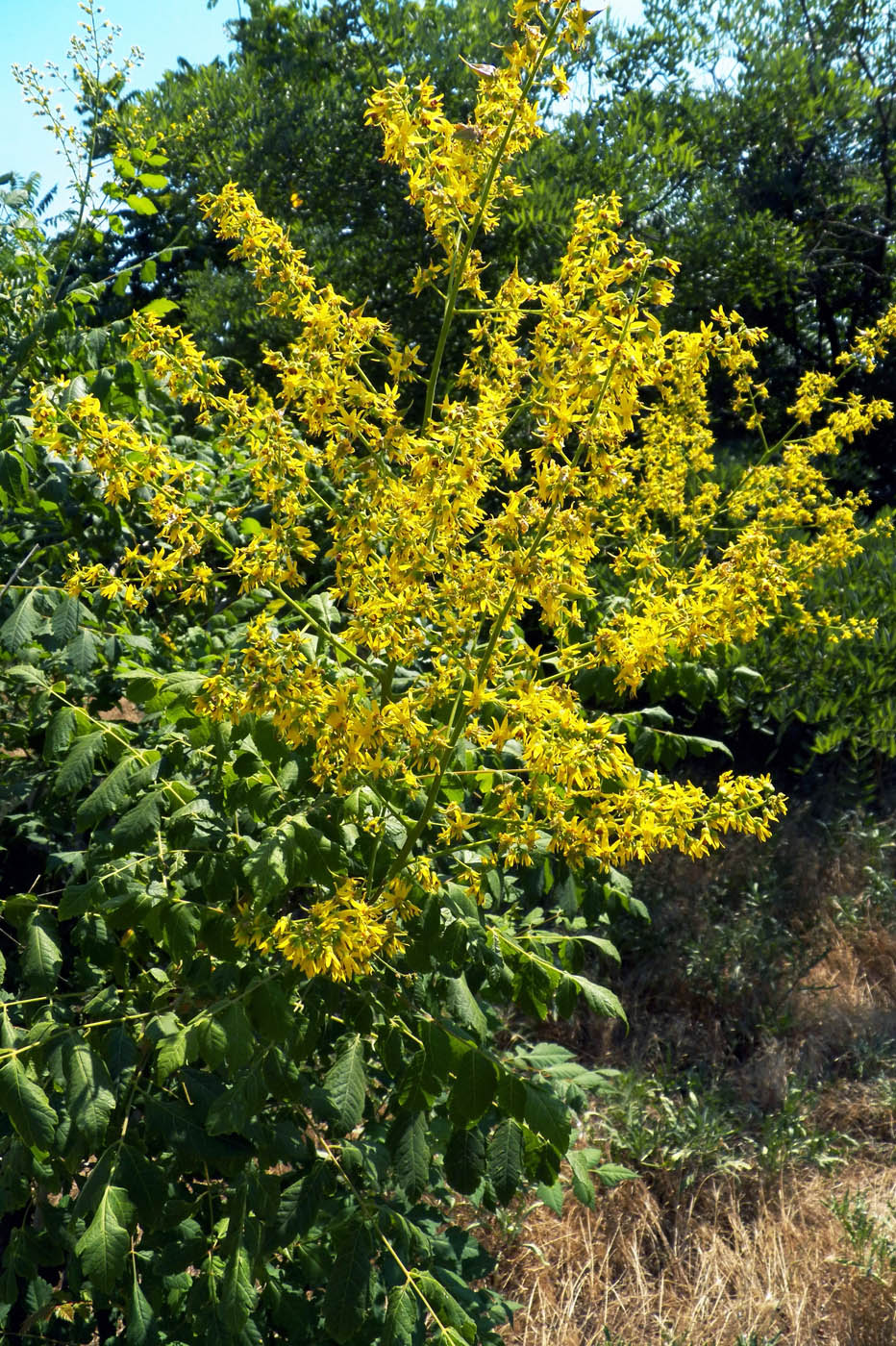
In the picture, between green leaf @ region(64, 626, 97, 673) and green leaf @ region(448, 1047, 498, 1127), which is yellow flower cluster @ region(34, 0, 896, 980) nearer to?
green leaf @ region(64, 626, 97, 673)

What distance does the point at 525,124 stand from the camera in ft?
5.90

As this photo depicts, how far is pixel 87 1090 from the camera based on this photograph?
1.72 metres

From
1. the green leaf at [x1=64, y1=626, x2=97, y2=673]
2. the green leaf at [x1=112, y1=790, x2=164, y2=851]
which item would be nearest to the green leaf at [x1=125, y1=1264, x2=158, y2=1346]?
the green leaf at [x1=112, y1=790, x2=164, y2=851]

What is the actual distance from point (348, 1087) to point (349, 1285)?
31cm

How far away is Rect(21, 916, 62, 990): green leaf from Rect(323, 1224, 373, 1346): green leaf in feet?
2.20

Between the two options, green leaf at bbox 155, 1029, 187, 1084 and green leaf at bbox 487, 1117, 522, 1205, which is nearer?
green leaf at bbox 155, 1029, 187, 1084

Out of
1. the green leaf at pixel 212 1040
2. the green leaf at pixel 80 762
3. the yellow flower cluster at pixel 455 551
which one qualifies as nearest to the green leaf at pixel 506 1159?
the yellow flower cluster at pixel 455 551

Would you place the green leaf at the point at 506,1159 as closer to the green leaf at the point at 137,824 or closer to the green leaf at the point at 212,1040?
the green leaf at the point at 212,1040

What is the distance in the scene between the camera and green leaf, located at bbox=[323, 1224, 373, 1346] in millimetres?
1712

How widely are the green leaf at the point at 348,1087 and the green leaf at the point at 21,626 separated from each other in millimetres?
963

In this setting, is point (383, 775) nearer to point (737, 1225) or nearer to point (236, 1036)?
point (236, 1036)

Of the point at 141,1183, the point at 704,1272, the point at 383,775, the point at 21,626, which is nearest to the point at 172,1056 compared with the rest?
the point at 141,1183

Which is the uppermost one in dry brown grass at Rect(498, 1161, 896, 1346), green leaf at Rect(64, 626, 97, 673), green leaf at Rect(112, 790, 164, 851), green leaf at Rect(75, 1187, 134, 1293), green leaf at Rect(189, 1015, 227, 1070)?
green leaf at Rect(64, 626, 97, 673)

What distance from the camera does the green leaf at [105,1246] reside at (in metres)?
1.63
